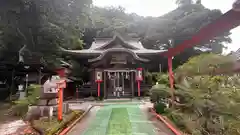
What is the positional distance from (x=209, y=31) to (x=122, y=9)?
128ft

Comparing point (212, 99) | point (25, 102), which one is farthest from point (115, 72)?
point (212, 99)

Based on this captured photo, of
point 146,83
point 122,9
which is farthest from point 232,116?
point 122,9

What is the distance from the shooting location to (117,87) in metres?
15.3

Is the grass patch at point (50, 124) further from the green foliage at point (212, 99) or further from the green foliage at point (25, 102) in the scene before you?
the green foliage at point (212, 99)

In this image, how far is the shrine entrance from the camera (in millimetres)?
15055

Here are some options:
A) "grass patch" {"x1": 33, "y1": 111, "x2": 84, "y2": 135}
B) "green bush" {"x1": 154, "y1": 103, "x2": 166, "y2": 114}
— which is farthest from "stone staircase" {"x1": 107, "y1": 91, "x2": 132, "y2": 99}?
"grass patch" {"x1": 33, "y1": 111, "x2": 84, "y2": 135}

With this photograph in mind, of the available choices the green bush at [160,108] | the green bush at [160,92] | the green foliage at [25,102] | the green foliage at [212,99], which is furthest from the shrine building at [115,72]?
the green foliage at [212,99]

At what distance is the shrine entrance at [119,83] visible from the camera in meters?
15.1

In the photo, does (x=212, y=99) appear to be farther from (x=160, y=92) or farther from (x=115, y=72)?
(x=115, y=72)

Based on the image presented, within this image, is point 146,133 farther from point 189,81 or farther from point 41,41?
point 41,41

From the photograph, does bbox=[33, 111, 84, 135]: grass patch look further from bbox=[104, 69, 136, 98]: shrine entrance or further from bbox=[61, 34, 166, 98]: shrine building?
bbox=[104, 69, 136, 98]: shrine entrance

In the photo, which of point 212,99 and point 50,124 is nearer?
point 212,99

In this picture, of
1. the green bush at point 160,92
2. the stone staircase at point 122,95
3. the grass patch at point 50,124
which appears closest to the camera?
the grass patch at point 50,124

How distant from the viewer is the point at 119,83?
51.9ft
